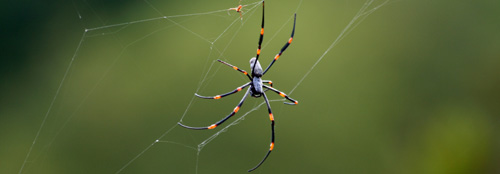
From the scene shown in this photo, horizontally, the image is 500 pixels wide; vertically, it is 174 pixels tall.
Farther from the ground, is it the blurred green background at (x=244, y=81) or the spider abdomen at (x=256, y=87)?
the spider abdomen at (x=256, y=87)

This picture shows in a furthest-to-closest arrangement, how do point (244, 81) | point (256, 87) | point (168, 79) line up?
point (168, 79) → point (244, 81) → point (256, 87)

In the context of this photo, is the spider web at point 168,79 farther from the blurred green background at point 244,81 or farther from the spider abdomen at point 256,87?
the spider abdomen at point 256,87

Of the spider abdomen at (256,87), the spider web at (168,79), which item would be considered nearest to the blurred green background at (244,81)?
the spider web at (168,79)

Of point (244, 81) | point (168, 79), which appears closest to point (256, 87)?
point (244, 81)

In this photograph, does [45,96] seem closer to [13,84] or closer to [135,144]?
[13,84]

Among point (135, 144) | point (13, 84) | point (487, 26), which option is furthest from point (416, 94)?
point (13, 84)

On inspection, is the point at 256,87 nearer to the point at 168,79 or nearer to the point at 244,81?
the point at 244,81

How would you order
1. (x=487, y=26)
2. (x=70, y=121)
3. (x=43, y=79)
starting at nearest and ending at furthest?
(x=70, y=121)
(x=43, y=79)
(x=487, y=26)
